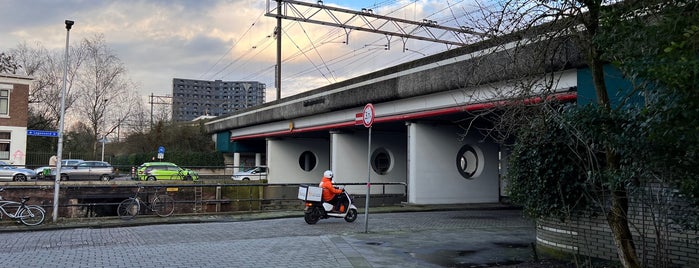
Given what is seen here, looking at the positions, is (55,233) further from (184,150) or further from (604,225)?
(184,150)

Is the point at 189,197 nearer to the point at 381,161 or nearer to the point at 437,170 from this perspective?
the point at 381,161

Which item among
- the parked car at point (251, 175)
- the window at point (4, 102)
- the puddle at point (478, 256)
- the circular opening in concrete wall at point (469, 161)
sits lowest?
the puddle at point (478, 256)

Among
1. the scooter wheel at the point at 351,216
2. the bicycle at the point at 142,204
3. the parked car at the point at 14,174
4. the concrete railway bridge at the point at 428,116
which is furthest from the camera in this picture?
the parked car at the point at 14,174

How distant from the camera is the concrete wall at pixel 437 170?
829 inches

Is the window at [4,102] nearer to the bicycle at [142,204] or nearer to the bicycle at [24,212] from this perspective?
the bicycle at [142,204]

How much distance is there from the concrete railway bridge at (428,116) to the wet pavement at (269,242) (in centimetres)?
224

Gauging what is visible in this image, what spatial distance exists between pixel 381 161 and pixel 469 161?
7012 mm

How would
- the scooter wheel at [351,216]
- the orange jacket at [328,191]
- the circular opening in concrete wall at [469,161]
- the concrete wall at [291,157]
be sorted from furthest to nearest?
the concrete wall at [291,157] → the circular opening in concrete wall at [469,161] → the scooter wheel at [351,216] → the orange jacket at [328,191]

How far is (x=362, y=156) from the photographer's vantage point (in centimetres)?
2862

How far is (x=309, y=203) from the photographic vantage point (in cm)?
1422

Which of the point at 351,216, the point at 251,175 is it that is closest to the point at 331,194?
the point at 351,216

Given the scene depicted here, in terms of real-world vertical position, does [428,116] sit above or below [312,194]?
above

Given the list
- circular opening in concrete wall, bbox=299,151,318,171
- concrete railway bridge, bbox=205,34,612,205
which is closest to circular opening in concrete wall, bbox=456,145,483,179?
concrete railway bridge, bbox=205,34,612,205

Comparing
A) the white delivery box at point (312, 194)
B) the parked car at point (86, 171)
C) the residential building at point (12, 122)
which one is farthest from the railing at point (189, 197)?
the residential building at point (12, 122)
